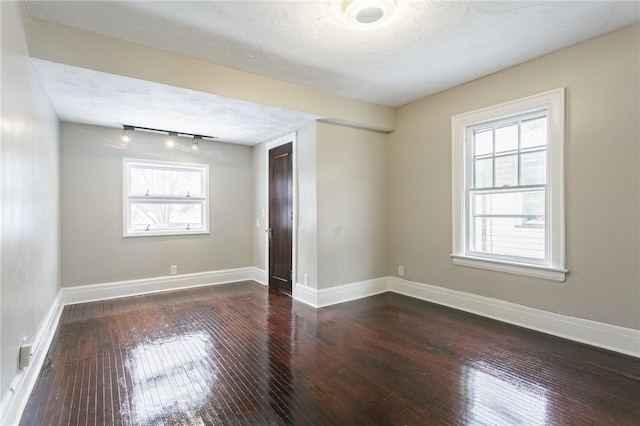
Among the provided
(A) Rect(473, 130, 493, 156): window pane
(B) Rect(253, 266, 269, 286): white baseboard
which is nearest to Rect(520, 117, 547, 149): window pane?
(A) Rect(473, 130, 493, 156): window pane

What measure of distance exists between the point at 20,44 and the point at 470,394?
378cm

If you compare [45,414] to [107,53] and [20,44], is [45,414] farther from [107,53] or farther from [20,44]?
[107,53]

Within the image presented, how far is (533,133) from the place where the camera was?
3.27 meters

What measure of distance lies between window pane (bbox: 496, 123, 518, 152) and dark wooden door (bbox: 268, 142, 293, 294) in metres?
2.65

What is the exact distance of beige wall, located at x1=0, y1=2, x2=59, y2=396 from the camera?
175cm

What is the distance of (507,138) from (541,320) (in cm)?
193

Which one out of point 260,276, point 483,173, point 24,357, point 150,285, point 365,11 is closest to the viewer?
point 24,357

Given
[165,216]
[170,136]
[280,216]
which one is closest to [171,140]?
[170,136]

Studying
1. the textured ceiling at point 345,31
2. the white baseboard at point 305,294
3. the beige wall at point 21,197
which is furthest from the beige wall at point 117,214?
the textured ceiling at point 345,31

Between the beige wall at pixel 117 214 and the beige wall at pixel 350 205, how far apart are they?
208cm

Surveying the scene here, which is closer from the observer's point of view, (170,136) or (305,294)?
(305,294)

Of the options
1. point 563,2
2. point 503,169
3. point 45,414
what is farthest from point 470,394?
point 563,2

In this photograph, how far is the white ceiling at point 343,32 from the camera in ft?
7.59

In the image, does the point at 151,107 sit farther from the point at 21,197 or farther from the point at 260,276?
the point at 260,276
